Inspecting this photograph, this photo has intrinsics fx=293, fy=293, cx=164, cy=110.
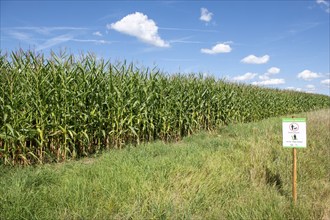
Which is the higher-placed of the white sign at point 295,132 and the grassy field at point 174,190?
the white sign at point 295,132

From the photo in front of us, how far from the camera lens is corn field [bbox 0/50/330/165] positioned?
759cm

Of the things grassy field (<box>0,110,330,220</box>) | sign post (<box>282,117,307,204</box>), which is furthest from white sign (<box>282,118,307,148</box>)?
grassy field (<box>0,110,330,220</box>)

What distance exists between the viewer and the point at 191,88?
1391 centimetres

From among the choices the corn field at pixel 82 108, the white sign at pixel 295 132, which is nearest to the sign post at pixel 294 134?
the white sign at pixel 295 132

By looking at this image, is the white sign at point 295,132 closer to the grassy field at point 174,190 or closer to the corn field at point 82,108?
the grassy field at point 174,190

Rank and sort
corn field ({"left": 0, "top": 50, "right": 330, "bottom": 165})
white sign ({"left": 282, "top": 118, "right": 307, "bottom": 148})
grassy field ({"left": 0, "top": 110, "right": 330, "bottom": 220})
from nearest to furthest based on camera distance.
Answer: grassy field ({"left": 0, "top": 110, "right": 330, "bottom": 220}) → white sign ({"left": 282, "top": 118, "right": 307, "bottom": 148}) → corn field ({"left": 0, "top": 50, "right": 330, "bottom": 165})

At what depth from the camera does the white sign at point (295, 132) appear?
16.9 ft

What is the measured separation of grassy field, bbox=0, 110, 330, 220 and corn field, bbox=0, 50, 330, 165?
133 centimetres

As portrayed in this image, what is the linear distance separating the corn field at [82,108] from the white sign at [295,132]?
17.9 feet

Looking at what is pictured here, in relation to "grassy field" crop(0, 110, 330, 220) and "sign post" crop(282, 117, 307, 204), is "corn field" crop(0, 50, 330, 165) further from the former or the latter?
"sign post" crop(282, 117, 307, 204)

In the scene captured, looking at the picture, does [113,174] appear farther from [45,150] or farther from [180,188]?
[45,150]

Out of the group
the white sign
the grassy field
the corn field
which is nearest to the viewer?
the grassy field

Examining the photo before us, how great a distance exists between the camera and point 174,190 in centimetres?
484

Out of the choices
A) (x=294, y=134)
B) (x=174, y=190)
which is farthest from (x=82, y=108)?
(x=294, y=134)
